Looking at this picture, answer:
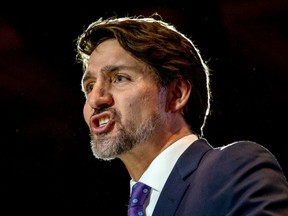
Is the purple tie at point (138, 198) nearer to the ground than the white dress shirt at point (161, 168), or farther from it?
nearer to the ground

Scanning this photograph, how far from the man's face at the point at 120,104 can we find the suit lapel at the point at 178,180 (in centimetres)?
16

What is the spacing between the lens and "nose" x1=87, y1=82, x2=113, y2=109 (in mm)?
1433

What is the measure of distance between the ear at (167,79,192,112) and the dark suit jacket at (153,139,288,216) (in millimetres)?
265

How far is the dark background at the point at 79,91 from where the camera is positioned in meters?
2.48

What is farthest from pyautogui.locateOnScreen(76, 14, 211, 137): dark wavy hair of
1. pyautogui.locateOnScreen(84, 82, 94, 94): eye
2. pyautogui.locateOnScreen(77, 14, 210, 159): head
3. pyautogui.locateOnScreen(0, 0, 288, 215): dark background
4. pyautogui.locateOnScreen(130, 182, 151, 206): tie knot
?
pyautogui.locateOnScreen(0, 0, 288, 215): dark background

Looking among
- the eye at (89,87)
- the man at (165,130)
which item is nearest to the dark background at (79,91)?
→ the man at (165,130)

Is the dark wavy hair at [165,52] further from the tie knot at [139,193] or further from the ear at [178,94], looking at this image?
the tie knot at [139,193]

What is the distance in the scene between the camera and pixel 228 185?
1.13 m

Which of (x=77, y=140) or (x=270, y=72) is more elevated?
(x=270, y=72)

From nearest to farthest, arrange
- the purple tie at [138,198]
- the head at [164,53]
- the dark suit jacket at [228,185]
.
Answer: the dark suit jacket at [228,185], the purple tie at [138,198], the head at [164,53]

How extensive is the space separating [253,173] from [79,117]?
1609 millimetres

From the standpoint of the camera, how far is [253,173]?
3.69ft

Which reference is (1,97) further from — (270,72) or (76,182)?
(270,72)

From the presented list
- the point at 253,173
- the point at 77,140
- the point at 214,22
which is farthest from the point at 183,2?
the point at 253,173
